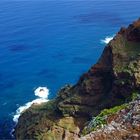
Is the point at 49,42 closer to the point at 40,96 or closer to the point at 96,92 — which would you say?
the point at 40,96

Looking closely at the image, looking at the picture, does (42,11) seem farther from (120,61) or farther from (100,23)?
(120,61)

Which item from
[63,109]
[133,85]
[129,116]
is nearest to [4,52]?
[63,109]

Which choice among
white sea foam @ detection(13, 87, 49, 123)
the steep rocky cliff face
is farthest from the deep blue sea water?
the steep rocky cliff face

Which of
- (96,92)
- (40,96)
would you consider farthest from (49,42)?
(96,92)

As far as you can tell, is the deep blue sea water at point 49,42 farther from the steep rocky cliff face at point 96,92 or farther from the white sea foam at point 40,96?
the steep rocky cliff face at point 96,92

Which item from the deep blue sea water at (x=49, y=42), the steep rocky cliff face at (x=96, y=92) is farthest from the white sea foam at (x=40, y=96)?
the steep rocky cliff face at (x=96, y=92)

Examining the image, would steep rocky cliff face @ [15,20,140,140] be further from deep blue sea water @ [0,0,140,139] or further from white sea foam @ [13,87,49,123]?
white sea foam @ [13,87,49,123]
